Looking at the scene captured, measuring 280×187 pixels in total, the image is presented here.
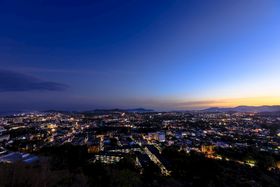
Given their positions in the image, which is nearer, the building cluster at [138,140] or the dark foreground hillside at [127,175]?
the dark foreground hillside at [127,175]

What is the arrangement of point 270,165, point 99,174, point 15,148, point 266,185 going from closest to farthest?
point 266,185 → point 99,174 → point 270,165 → point 15,148

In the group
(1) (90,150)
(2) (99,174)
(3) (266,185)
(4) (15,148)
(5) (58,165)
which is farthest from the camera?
(4) (15,148)

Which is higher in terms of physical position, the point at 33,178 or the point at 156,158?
the point at 33,178

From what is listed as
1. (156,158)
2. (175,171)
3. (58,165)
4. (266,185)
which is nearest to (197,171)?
(175,171)

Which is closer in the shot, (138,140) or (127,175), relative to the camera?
(127,175)

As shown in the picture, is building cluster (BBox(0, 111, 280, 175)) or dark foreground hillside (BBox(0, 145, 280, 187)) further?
building cluster (BBox(0, 111, 280, 175))

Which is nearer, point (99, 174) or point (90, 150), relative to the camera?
point (99, 174)

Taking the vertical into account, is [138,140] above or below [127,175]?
below

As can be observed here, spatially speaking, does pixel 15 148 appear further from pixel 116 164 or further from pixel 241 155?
pixel 241 155

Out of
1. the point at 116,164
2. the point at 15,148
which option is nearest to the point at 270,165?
the point at 116,164
